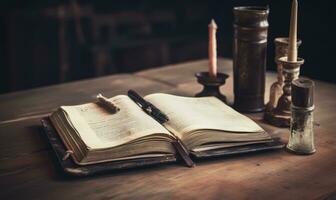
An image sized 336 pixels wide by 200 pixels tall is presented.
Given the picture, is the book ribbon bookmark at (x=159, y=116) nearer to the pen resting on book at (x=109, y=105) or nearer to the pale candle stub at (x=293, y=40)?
the pen resting on book at (x=109, y=105)

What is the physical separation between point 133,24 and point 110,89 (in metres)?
2.71

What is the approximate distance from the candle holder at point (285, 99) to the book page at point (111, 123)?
40 cm

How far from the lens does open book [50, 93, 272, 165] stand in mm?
1202

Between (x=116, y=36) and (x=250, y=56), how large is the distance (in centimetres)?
312

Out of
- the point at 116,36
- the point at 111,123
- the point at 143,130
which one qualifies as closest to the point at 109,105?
the point at 111,123

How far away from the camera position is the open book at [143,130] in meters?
1.20

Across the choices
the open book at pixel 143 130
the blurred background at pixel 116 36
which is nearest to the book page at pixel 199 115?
the open book at pixel 143 130

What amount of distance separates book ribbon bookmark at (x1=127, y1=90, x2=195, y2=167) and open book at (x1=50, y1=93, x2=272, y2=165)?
0.04 ft

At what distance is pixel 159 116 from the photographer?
141cm

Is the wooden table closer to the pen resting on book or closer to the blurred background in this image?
the pen resting on book

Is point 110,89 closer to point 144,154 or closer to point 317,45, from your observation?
point 144,154

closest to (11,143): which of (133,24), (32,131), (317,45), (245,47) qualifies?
(32,131)

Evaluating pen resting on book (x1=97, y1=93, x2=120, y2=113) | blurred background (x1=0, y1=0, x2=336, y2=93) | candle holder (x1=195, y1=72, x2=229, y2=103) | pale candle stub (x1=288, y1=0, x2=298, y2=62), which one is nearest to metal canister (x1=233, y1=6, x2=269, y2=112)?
candle holder (x1=195, y1=72, x2=229, y2=103)

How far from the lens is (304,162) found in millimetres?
1249
